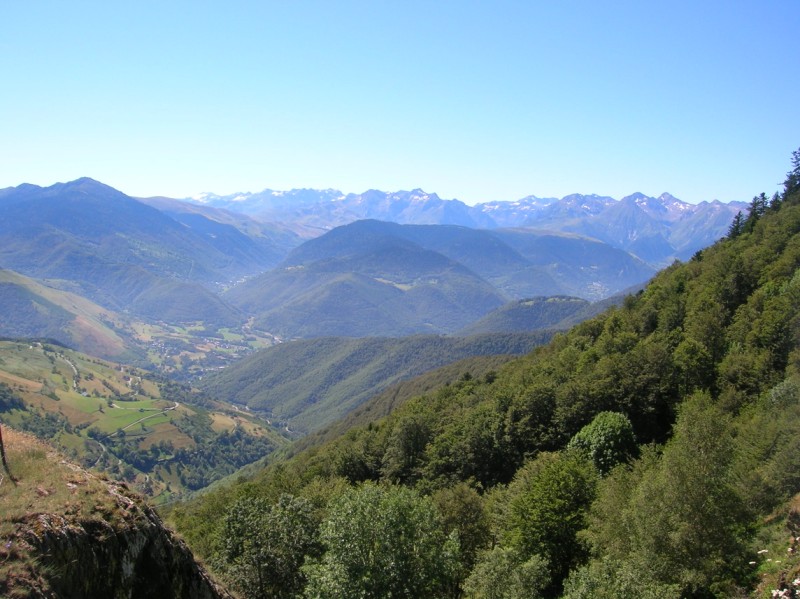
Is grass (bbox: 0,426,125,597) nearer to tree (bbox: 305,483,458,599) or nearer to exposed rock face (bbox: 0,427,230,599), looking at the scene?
exposed rock face (bbox: 0,427,230,599)

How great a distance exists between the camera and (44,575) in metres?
13.0

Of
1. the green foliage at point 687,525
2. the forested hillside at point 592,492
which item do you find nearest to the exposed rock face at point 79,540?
the forested hillside at point 592,492

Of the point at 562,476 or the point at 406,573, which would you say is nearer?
the point at 406,573

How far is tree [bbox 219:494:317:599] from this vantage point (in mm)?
30625

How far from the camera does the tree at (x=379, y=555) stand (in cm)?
2480

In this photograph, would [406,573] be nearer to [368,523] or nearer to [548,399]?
[368,523]

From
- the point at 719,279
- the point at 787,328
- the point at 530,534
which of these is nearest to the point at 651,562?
the point at 530,534

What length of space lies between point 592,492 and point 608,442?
450 inches

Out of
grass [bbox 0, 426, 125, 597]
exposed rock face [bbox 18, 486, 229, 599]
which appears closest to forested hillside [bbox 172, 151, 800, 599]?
exposed rock face [bbox 18, 486, 229, 599]

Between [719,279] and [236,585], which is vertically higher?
[719,279]

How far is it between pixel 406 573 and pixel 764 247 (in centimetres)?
7685

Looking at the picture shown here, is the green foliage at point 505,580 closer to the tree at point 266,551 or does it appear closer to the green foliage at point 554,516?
the green foliage at point 554,516

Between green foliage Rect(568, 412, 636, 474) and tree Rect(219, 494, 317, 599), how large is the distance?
1023 inches

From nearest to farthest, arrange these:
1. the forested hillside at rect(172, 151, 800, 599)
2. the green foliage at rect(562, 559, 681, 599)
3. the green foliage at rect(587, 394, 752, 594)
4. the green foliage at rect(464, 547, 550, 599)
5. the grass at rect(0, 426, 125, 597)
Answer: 1. the grass at rect(0, 426, 125, 597)
2. the green foliage at rect(562, 559, 681, 599)
3. the green foliage at rect(587, 394, 752, 594)
4. the green foliage at rect(464, 547, 550, 599)
5. the forested hillside at rect(172, 151, 800, 599)
